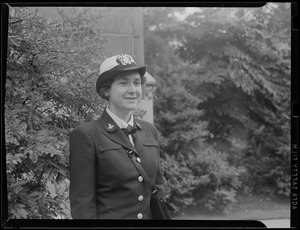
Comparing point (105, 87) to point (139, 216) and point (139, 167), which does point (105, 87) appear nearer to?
point (139, 167)

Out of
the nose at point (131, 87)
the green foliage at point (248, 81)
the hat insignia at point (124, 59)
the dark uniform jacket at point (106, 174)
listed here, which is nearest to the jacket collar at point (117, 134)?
the dark uniform jacket at point (106, 174)

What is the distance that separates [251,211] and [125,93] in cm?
115

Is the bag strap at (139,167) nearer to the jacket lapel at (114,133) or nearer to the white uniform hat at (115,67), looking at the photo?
the jacket lapel at (114,133)

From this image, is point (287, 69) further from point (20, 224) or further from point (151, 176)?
point (20, 224)

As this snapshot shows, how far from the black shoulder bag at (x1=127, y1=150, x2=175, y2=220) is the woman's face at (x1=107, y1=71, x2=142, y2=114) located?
11.6 inches

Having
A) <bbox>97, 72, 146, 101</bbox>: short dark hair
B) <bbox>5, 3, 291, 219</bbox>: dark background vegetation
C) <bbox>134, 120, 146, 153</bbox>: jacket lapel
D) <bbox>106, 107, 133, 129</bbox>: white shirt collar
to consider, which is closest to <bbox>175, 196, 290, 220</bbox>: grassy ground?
<bbox>5, 3, 291, 219</bbox>: dark background vegetation

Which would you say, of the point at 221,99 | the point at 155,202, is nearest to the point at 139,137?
the point at 155,202

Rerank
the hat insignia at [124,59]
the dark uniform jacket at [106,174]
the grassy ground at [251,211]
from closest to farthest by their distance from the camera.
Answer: the dark uniform jacket at [106,174]
the hat insignia at [124,59]
the grassy ground at [251,211]

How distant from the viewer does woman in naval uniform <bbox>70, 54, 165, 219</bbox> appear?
7.57ft

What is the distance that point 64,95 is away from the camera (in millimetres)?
2514

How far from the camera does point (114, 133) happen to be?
2.38 m

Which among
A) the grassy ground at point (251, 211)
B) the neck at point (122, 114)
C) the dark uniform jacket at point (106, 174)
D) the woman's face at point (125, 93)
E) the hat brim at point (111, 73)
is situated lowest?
the grassy ground at point (251, 211)

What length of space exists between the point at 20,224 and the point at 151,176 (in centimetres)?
91

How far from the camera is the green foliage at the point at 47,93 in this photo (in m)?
2.44
